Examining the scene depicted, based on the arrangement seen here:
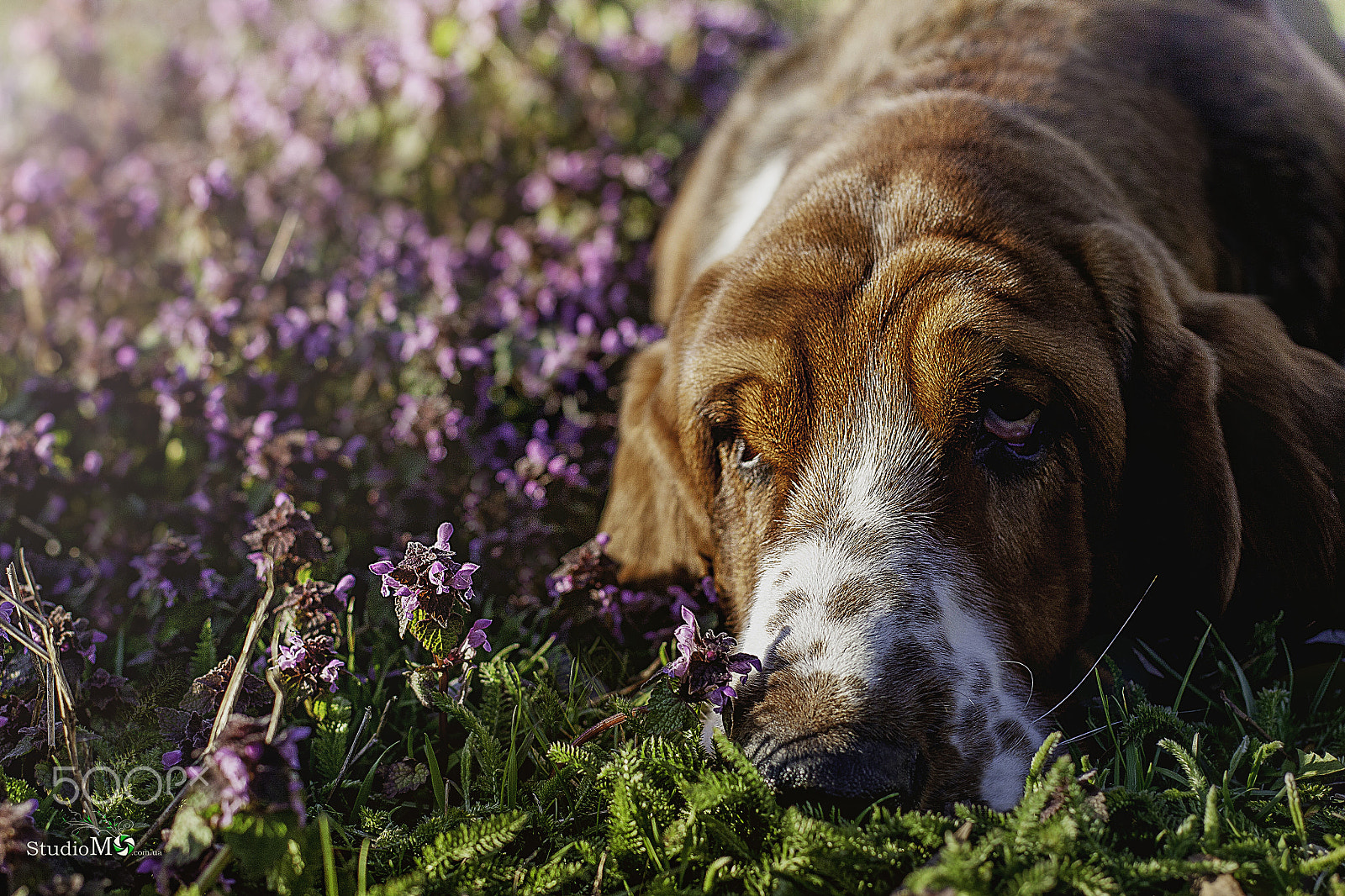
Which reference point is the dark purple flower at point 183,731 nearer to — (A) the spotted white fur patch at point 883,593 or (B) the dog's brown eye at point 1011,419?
(A) the spotted white fur patch at point 883,593

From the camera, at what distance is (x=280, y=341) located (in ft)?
12.2

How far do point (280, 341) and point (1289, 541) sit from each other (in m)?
3.28

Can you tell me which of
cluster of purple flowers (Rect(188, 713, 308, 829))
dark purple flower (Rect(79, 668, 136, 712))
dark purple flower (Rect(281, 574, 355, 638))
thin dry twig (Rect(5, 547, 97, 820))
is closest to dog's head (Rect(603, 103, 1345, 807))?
cluster of purple flowers (Rect(188, 713, 308, 829))

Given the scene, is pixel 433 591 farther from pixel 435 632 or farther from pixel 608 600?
pixel 608 600

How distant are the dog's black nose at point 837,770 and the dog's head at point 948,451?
0.04 m

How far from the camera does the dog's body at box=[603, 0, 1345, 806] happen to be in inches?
87.0

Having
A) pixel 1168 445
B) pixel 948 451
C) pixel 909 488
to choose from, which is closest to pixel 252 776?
pixel 909 488

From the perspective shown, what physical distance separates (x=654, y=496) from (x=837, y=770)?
3.96 ft

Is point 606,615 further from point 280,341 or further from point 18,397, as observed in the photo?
point 18,397

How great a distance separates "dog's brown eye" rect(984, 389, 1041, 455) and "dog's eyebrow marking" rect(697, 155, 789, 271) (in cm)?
150

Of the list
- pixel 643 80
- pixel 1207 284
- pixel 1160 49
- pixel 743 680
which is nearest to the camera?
pixel 743 680

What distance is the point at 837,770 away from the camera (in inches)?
77.9

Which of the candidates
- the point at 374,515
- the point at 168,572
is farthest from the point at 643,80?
the point at 168,572

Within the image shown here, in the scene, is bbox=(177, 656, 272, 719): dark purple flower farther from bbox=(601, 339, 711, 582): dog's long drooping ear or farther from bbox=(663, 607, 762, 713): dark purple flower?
bbox=(601, 339, 711, 582): dog's long drooping ear
